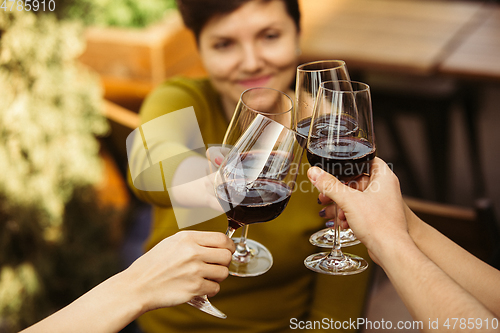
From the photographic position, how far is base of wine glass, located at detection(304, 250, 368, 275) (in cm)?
96

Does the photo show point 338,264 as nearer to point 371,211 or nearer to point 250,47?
point 371,211

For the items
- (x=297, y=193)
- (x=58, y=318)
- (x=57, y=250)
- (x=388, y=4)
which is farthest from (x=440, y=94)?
(x=58, y=318)

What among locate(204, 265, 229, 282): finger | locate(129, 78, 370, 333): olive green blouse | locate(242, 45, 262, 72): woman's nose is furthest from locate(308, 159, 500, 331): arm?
locate(242, 45, 262, 72): woman's nose

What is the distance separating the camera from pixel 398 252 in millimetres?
788

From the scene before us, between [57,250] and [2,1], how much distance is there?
0.97 m

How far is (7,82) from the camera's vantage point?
162 centimetres

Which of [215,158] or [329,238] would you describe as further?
[329,238]

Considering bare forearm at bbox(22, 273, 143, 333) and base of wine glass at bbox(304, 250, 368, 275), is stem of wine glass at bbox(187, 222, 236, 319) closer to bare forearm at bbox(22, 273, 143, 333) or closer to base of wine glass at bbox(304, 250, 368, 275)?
bare forearm at bbox(22, 273, 143, 333)

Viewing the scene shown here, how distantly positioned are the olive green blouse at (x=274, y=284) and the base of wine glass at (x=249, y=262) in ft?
0.43

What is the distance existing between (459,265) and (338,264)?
0.78 feet

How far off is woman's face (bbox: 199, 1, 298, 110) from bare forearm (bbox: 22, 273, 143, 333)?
0.76 meters

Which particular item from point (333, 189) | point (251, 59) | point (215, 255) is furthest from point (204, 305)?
point (251, 59)

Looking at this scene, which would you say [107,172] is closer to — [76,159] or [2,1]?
[76,159]

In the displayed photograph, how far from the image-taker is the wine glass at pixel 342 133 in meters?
0.86
